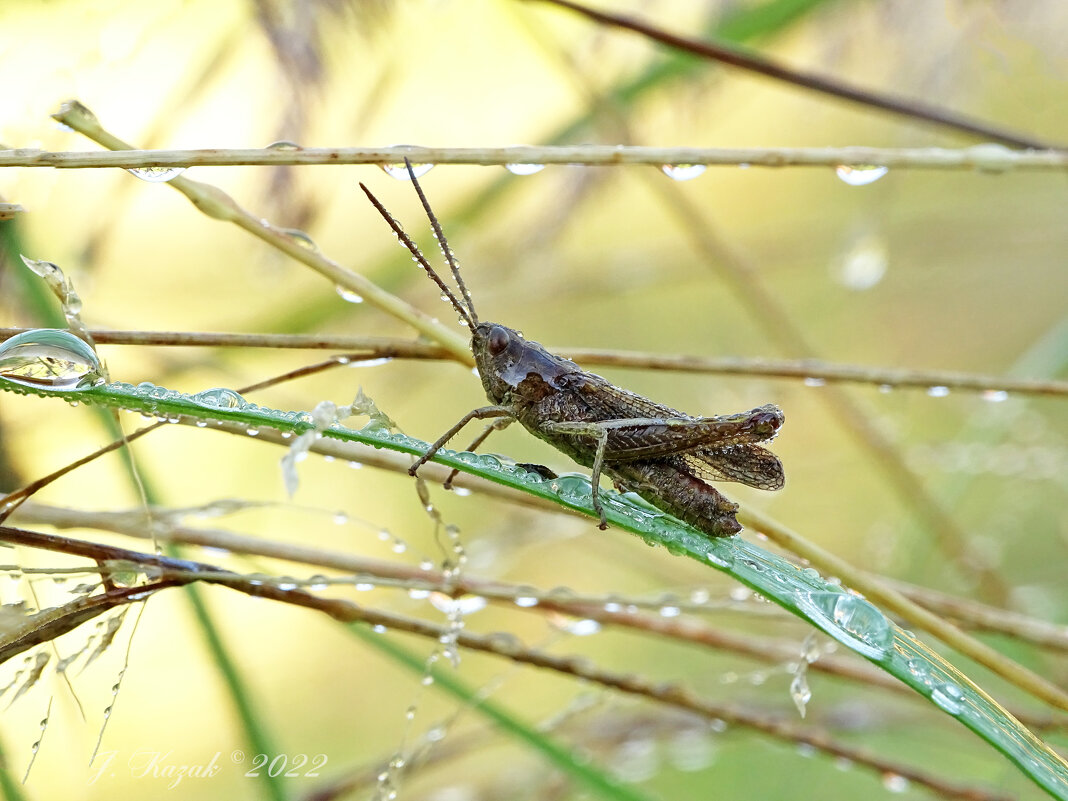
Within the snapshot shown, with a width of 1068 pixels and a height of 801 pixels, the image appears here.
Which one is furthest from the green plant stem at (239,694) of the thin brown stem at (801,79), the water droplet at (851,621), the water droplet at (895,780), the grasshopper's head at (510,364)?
the thin brown stem at (801,79)

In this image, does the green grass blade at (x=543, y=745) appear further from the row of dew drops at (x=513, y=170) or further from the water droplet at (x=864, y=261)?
the water droplet at (x=864, y=261)

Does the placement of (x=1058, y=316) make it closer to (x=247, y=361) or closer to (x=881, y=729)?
(x=881, y=729)

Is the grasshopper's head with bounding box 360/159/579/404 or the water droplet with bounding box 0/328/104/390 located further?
the grasshopper's head with bounding box 360/159/579/404

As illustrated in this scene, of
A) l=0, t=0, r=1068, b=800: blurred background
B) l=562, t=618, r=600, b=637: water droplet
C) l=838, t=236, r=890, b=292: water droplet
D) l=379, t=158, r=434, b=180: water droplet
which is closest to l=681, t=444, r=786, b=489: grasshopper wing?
l=0, t=0, r=1068, b=800: blurred background

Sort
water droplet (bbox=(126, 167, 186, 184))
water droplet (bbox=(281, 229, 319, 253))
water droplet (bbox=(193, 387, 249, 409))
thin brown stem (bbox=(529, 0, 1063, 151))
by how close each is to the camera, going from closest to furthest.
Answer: water droplet (bbox=(193, 387, 249, 409))
water droplet (bbox=(126, 167, 186, 184))
water droplet (bbox=(281, 229, 319, 253))
thin brown stem (bbox=(529, 0, 1063, 151))

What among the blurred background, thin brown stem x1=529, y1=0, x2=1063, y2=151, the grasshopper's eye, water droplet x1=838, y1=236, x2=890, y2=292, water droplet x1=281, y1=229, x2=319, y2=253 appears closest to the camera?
water droplet x1=281, y1=229, x2=319, y2=253

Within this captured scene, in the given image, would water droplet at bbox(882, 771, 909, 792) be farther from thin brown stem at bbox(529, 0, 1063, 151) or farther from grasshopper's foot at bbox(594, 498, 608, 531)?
thin brown stem at bbox(529, 0, 1063, 151)
